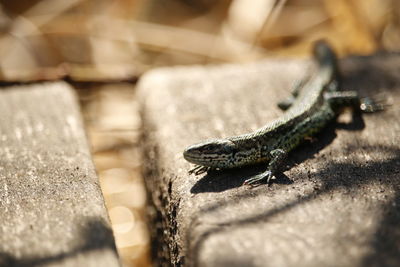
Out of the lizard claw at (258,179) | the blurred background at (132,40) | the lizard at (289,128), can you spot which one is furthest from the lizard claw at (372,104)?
the blurred background at (132,40)

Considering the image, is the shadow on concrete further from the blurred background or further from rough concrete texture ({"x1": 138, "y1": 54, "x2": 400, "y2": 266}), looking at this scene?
the blurred background

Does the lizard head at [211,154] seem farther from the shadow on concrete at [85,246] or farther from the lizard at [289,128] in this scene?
the shadow on concrete at [85,246]

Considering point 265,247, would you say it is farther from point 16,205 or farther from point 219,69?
point 219,69

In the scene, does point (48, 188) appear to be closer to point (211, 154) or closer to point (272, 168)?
point (211, 154)

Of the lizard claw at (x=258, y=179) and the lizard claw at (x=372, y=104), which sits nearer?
the lizard claw at (x=258, y=179)

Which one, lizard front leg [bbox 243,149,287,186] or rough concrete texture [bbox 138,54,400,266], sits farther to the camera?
lizard front leg [bbox 243,149,287,186]

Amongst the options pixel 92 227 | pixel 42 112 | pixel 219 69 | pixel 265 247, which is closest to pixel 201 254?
pixel 265 247

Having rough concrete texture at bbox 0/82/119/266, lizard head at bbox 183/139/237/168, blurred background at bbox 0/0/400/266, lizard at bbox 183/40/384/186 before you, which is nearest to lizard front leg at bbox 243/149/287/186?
lizard at bbox 183/40/384/186
